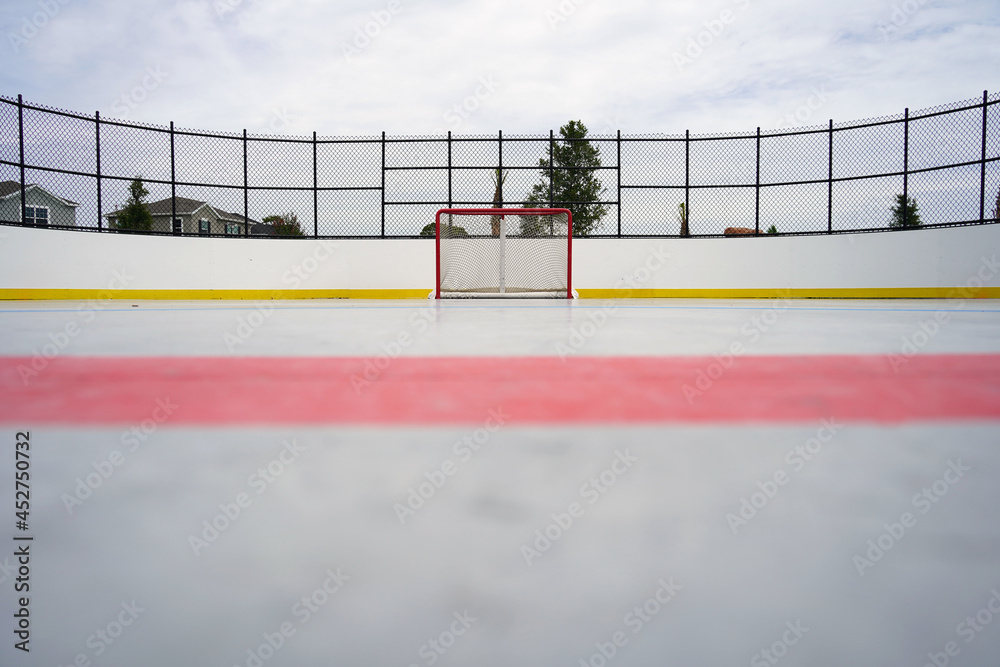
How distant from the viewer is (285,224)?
42.8 feet

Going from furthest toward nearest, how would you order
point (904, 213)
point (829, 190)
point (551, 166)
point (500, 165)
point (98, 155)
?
point (551, 166), point (500, 165), point (829, 190), point (904, 213), point (98, 155)

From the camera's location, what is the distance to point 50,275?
36.4 feet

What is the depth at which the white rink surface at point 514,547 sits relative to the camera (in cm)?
88

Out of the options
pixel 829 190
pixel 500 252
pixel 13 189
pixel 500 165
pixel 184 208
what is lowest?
pixel 500 252

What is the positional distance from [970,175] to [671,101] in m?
→ 6.89

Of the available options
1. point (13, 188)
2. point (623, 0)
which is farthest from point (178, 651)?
point (13, 188)

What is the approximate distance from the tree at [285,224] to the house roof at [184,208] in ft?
2.07

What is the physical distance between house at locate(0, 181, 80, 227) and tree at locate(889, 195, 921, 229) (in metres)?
16.9

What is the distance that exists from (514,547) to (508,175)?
1278 centimetres

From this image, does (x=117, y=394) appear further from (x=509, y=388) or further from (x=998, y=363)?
(x=998, y=363)

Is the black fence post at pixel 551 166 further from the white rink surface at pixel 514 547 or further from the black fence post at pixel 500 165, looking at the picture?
the white rink surface at pixel 514 547

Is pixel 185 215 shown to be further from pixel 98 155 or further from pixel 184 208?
pixel 98 155

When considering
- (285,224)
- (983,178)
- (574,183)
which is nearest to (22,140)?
(285,224)

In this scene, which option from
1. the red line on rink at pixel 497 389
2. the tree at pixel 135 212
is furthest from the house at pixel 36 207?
the red line on rink at pixel 497 389
